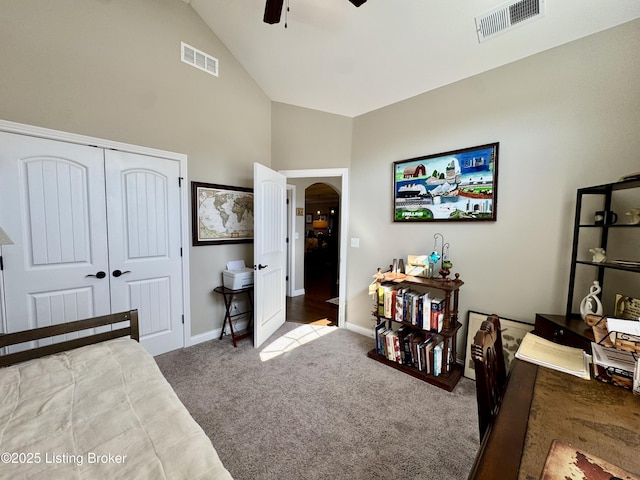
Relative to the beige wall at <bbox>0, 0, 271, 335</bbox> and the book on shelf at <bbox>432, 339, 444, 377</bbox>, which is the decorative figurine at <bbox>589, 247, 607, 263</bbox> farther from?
the beige wall at <bbox>0, 0, 271, 335</bbox>

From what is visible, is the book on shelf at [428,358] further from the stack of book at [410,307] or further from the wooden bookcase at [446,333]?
the stack of book at [410,307]

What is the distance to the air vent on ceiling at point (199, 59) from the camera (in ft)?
8.92

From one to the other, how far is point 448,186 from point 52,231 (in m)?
3.49

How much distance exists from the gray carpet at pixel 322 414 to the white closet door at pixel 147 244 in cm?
39

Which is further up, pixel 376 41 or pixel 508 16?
pixel 376 41

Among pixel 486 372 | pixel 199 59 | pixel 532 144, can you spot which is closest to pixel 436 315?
pixel 486 372

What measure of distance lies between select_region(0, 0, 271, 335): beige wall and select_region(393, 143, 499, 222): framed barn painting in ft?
6.41

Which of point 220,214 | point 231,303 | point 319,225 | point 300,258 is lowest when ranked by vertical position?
point 231,303

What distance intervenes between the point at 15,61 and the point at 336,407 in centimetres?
350

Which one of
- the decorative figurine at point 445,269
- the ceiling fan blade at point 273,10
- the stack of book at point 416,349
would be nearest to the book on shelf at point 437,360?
the stack of book at point 416,349

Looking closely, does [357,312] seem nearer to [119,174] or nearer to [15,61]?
[119,174]

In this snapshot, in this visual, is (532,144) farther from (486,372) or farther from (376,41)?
(486,372)

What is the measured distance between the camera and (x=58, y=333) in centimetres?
148

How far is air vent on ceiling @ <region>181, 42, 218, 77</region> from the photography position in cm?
272
